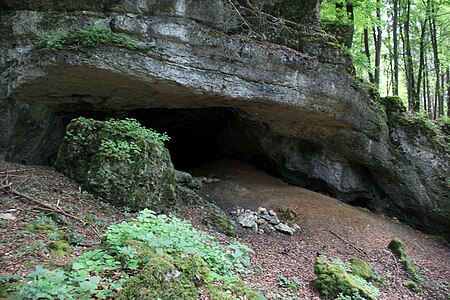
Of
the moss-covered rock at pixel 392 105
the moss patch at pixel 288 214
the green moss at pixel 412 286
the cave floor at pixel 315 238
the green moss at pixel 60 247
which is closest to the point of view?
the green moss at pixel 60 247

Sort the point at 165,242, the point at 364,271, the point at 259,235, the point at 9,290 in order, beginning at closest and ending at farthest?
the point at 9,290, the point at 165,242, the point at 364,271, the point at 259,235

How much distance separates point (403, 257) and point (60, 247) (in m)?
7.60

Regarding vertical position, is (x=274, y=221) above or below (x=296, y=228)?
above

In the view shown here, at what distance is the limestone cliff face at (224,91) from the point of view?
7.49m

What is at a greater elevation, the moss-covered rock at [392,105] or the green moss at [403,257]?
the moss-covered rock at [392,105]

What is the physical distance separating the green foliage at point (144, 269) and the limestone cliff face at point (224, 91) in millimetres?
4903

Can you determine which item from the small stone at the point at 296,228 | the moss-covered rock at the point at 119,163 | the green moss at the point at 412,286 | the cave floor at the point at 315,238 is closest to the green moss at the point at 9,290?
the cave floor at the point at 315,238

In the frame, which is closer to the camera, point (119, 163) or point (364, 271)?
point (119, 163)

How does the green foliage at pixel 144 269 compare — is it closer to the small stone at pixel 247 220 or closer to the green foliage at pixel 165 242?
the green foliage at pixel 165 242

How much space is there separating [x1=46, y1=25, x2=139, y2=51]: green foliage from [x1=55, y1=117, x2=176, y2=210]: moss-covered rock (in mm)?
1796

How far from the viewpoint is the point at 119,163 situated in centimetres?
630

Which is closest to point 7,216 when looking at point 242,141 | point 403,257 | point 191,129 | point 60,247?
point 60,247

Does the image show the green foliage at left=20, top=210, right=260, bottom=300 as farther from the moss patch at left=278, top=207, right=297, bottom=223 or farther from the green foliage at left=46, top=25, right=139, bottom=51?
the moss patch at left=278, top=207, right=297, bottom=223

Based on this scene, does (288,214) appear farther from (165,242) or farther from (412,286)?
(165,242)
